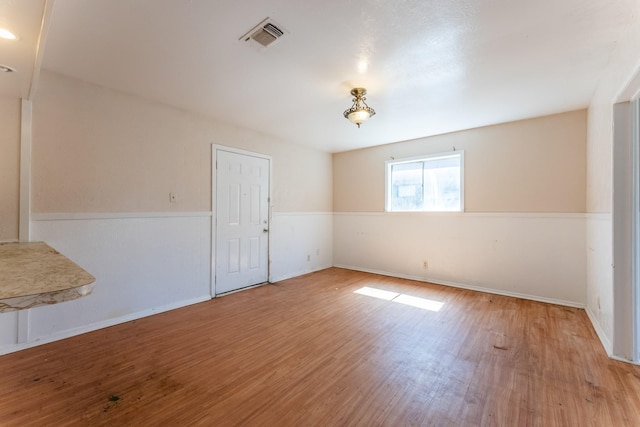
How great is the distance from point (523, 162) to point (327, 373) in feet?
12.2

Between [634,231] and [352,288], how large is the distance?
9.99ft

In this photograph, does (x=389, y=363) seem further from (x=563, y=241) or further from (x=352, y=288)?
(x=563, y=241)

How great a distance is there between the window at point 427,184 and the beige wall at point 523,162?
0.13m

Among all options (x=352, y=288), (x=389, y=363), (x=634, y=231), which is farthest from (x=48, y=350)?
(x=634, y=231)

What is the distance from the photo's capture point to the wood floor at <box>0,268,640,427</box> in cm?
163

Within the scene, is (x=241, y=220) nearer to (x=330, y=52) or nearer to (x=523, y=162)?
(x=330, y=52)

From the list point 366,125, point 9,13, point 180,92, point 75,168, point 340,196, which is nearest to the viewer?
point 9,13

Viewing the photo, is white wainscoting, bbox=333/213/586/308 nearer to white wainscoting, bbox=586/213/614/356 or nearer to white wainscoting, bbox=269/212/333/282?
white wainscoting, bbox=586/213/614/356

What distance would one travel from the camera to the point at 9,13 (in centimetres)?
130

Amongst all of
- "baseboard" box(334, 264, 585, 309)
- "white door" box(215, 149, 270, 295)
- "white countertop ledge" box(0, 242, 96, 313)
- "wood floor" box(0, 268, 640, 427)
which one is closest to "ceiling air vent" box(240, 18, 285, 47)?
"white countertop ledge" box(0, 242, 96, 313)

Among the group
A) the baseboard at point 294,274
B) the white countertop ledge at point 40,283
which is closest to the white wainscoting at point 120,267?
the baseboard at point 294,274

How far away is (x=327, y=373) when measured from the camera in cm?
204

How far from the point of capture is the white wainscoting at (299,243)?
4.73m

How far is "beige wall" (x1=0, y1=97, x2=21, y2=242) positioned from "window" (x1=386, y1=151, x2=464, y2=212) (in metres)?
4.73
